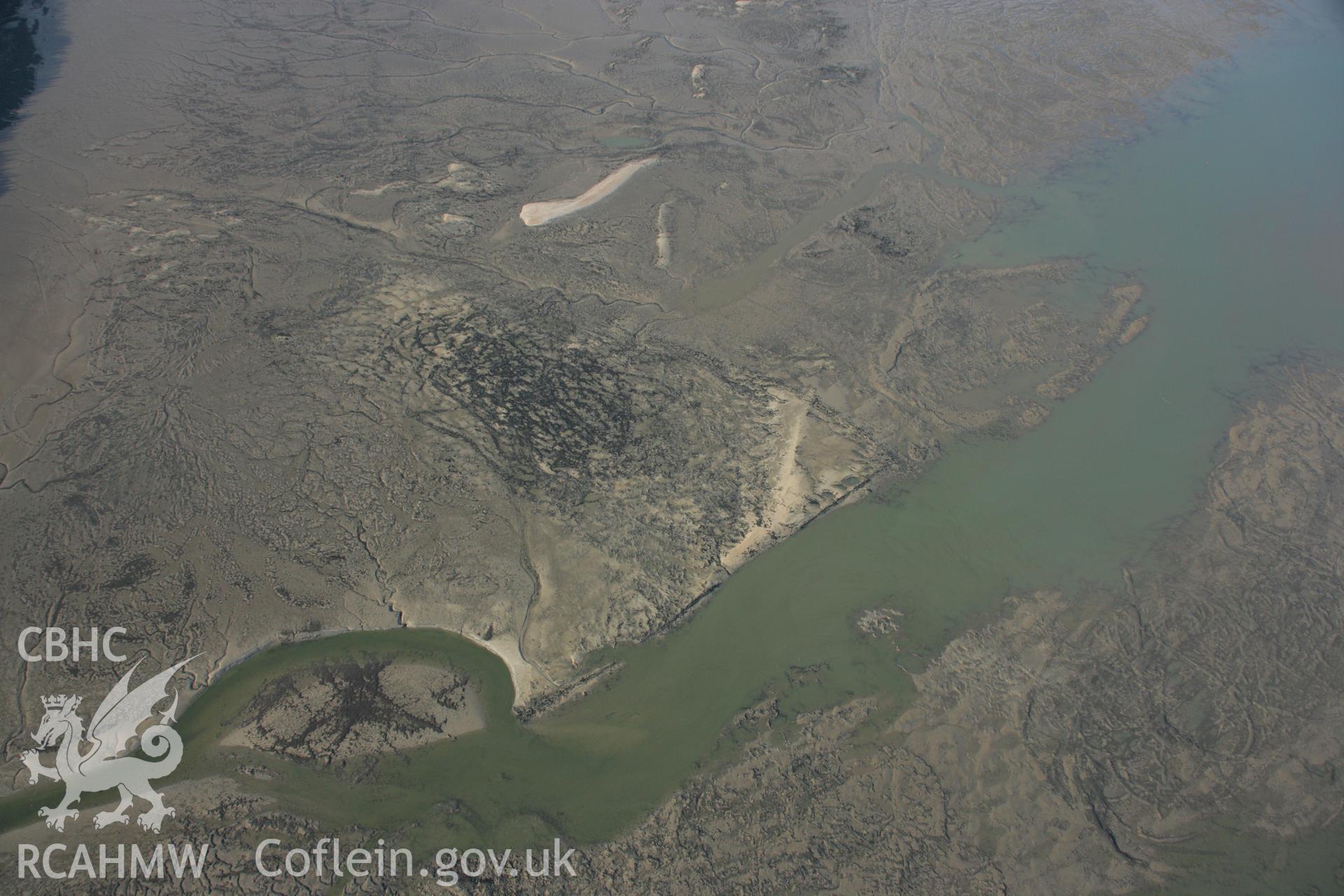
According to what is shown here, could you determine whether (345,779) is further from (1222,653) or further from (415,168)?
(415,168)

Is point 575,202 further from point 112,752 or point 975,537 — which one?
point 112,752

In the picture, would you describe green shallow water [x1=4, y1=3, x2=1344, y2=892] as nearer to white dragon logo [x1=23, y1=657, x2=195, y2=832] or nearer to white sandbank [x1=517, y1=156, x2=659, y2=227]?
white dragon logo [x1=23, y1=657, x2=195, y2=832]

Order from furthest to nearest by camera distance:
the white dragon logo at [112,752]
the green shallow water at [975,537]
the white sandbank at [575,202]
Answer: the white sandbank at [575,202] < the green shallow water at [975,537] < the white dragon logo at [112,752]

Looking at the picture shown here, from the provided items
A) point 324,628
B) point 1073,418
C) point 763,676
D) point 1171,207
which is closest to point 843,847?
point 763,676

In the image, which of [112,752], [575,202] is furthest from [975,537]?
[112,752]

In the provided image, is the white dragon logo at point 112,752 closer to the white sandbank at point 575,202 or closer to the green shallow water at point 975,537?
the green shallow water at point 975,537

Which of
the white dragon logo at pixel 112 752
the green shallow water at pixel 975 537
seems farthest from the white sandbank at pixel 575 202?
the white dragon logo at pixel 112 752

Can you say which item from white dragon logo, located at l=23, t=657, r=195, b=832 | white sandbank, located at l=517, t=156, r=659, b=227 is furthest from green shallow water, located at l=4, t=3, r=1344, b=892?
white sandbank, located at l=517, t=156, r=659, b=227
